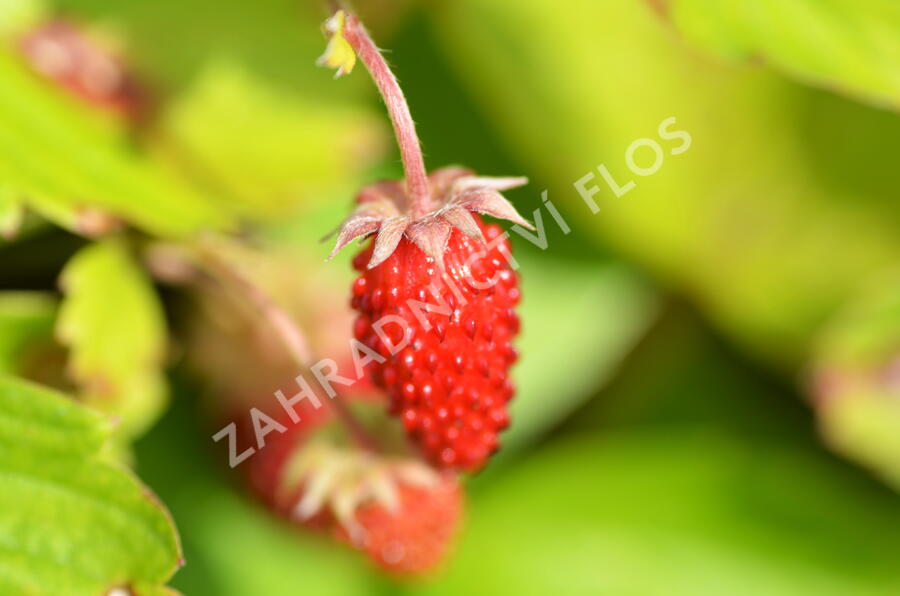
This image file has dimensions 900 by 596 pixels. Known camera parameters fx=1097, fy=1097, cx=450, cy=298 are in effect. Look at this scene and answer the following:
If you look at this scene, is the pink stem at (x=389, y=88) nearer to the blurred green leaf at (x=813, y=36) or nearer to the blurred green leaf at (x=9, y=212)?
the blurred green leaf at (x=813, y=36)

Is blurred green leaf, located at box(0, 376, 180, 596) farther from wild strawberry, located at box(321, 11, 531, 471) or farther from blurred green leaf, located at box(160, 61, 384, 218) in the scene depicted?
blurred green leaf, located at box(160, 61, 384, 218)

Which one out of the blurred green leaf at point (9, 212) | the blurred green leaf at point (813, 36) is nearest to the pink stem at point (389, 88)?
the blurred green leaf at point (813, 36)

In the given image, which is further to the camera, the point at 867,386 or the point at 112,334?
the point at 867,386

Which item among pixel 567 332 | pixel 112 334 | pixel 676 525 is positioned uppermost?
pixel 112 334

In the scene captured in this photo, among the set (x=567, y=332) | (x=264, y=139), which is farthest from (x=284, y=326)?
(x=567, y=332)

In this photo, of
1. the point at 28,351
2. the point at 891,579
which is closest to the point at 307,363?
the point at 28,351

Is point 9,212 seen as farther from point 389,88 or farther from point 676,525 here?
point 676,525

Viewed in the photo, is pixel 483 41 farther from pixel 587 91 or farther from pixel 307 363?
pixel 307 363
